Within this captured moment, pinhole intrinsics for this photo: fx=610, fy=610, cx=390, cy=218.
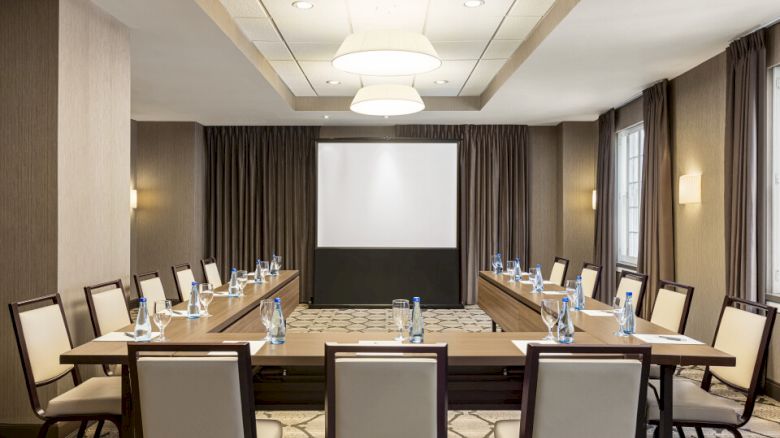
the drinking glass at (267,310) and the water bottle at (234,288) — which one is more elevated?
the drinking glass at (267,310)

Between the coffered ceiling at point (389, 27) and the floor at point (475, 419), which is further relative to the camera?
the coffered ceiling at point (389, 27)

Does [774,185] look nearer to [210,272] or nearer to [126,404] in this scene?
[126,404]

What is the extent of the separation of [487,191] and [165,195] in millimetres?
4886

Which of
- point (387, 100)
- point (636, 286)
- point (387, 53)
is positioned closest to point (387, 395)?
point (387, 53)

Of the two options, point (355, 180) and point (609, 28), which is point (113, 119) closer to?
point (609, 28)

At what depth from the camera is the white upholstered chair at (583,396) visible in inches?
79.4

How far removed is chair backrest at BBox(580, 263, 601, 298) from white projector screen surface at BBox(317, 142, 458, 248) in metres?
3.52

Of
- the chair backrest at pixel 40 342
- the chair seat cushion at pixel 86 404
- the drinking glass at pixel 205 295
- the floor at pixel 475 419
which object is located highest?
the drinking glass at pixel 205 295

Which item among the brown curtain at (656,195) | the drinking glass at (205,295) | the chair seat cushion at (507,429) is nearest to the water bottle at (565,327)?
the chair seat cushion at (507,429)

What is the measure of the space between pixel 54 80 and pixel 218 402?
101 inches

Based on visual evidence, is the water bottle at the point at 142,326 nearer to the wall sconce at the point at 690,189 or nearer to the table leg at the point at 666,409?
the table leg at the point at 666,409

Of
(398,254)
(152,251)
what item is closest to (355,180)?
(398,254)

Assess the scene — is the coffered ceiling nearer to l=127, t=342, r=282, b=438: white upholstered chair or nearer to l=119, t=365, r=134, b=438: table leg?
l=119, t=365, r=134, b=438: table leg

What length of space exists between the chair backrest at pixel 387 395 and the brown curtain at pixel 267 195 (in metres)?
7.48
